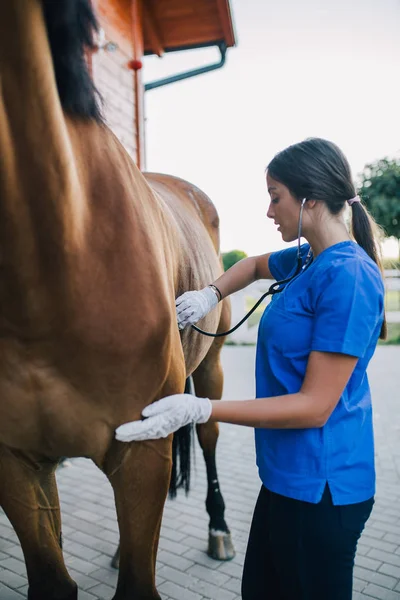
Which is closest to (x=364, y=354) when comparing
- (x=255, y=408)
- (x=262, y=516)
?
(x=255, y=408)

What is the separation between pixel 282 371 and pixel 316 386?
17cm

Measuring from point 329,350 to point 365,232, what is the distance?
0.48 meters

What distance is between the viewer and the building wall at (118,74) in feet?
15.0

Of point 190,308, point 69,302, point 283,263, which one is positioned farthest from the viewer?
point 283,263

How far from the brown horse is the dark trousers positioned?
0.41 m

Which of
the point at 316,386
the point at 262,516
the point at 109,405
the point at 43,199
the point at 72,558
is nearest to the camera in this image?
the point at 43,199

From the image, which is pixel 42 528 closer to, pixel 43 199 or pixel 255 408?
pixel 255 408

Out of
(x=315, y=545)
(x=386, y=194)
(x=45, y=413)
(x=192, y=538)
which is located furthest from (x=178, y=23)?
(x=386, y=194)

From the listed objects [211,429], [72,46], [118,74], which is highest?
[118,74]

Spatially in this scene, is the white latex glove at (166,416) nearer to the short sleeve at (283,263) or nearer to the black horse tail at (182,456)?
the short sleeve at (283,263)

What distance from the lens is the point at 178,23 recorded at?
576cm

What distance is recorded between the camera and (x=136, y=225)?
1.45 m

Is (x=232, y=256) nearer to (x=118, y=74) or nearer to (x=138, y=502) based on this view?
(x=118, y=74)

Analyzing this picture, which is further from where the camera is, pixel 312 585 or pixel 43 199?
pixel 312 585
